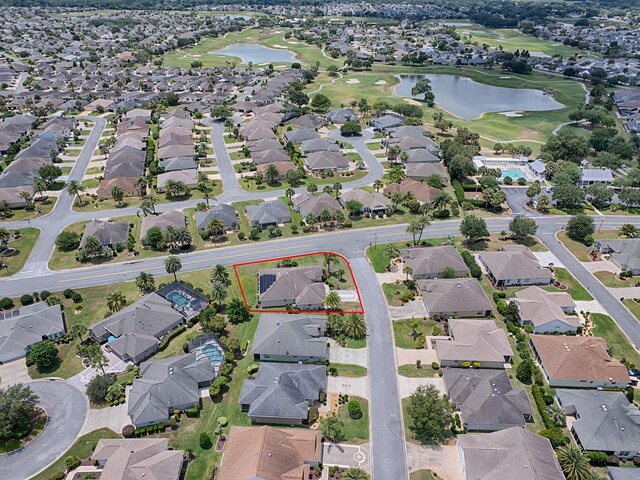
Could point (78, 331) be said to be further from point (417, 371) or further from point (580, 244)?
point (580, 244)

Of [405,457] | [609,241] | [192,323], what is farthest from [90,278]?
[609,241]

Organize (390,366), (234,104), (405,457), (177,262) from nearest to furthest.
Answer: (405,457) → (390,366) → (177,262) → (234,104)

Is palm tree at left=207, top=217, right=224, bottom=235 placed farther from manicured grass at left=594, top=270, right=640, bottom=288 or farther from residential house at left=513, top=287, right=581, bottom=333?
manicured grass at left=594, top=270, right=640, bottom=288

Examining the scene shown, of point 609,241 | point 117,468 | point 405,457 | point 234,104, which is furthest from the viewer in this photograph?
point 234,104

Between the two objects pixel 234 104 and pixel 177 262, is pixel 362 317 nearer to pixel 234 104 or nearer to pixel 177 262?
pixel 177 262

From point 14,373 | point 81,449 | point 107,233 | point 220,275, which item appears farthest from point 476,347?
point 107,233

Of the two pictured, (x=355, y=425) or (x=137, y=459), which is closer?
(x=137, y=459)
